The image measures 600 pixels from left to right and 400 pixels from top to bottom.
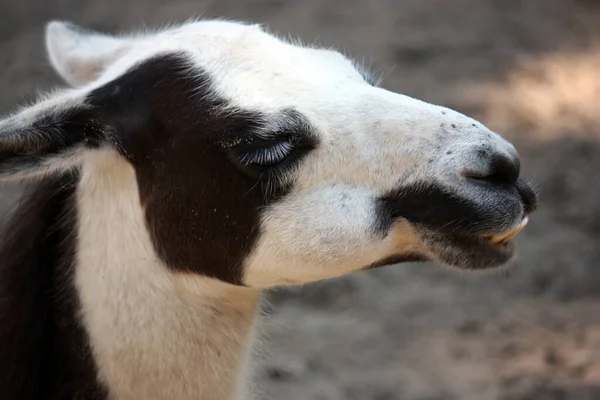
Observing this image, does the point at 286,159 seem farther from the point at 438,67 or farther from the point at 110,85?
the point at 438,67

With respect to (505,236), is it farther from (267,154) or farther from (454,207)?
(267,154)

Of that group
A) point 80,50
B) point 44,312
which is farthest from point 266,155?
point 80,50

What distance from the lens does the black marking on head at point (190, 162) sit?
6.84 feet

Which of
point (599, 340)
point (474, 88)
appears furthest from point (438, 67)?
point (599, 340)

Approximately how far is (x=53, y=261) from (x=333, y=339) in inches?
82.7

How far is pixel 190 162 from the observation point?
6.97 feet

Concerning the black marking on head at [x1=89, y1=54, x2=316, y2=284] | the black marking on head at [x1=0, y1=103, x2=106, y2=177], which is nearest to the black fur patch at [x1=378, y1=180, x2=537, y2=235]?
the black marking on head at [x1=89, y1=54, x2=316, y2=284]

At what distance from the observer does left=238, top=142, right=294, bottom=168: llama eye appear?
206 centimetres

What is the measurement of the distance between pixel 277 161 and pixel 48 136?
51 cm

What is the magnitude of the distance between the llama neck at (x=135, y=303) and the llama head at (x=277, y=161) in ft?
0.17

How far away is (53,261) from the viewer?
235 centimetres

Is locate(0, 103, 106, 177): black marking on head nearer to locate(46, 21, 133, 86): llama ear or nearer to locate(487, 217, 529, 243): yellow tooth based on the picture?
locate(46, 21, 133, 86): llama ear

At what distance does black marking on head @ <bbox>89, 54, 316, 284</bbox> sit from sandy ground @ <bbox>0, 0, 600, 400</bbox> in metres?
0.70

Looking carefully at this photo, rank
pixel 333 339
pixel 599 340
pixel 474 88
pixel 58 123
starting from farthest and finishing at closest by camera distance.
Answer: pixel 474 88, pixel 333 339, pixel 599 340, pixel 58 123
